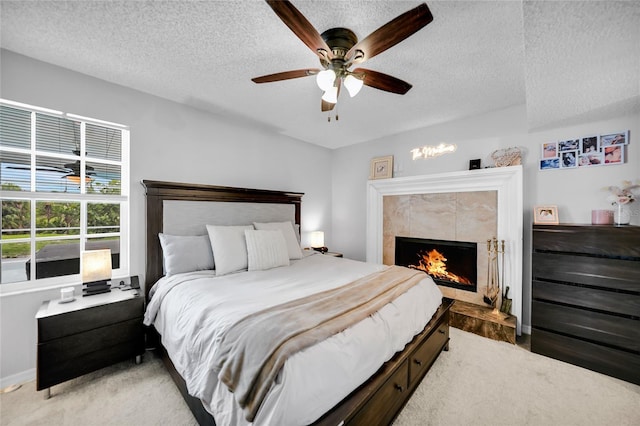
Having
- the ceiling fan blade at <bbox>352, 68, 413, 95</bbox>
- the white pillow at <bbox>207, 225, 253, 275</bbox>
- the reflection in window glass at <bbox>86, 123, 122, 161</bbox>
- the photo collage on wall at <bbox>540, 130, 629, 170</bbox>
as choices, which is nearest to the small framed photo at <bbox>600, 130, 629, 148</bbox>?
the photo collage on wall at <bbox>540, 130, 629, 170</bbox>

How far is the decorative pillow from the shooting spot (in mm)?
2428

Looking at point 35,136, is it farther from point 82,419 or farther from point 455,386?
point 455,386

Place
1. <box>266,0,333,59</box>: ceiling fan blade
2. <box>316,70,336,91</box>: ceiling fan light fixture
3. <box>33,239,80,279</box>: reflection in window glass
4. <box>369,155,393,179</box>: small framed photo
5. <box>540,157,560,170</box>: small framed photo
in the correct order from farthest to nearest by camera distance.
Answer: <box>369,155,393,179</box>: small framed photo
<box>540,157,560,170</box>: small framed photo
<box>33,239,80,279</box>: reflection in window glass
<box>316,70,336,91</box>: ceiling fan light fixture
<box>266,0,333,59</box>: ceiling fan blade

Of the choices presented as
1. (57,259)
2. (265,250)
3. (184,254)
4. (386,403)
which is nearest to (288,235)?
(265,250)

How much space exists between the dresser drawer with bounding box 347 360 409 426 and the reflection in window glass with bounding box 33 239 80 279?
2911 millimetres

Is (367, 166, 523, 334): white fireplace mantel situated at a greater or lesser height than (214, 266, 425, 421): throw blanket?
greater

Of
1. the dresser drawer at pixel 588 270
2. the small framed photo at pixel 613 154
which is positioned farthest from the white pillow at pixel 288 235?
the small framed photo at pixel 613 154

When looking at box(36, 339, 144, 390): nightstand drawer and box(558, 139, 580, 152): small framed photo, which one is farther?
box(558, 139, 580, 152): small framed photo

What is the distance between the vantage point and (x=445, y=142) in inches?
137

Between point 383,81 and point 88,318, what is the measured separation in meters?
2.99

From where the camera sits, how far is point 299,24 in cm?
130

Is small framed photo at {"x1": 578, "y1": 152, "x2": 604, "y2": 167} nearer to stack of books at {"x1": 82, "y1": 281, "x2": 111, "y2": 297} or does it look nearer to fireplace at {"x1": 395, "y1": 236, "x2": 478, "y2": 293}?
fireplace at {"x1": 395, "y1": 236, "x2": 478, "y2": 293}

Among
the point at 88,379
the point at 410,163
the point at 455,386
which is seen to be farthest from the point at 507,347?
the point at 88,379

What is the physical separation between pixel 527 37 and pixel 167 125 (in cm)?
326
